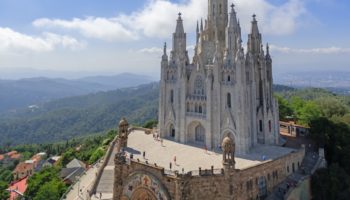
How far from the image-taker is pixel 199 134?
3922cm

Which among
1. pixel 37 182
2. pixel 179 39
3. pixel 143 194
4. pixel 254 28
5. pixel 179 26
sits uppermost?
pixel 179 26

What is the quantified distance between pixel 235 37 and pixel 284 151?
14.5 m

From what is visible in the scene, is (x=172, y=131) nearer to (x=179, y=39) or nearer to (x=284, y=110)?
(x=179, y=39)

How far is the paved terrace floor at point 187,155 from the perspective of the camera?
3033 cm

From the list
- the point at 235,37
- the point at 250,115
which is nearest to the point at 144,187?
the point at 250,115

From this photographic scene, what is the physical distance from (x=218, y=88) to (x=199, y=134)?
693cm

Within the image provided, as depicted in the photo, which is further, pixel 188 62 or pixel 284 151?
pixel 188 62

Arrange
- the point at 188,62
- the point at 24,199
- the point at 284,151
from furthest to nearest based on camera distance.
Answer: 1. the point at 24,199
2. the point at 188,62
3. the point at 284,151

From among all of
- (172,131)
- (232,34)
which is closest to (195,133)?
(172,131)

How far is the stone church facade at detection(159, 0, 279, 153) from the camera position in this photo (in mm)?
34906

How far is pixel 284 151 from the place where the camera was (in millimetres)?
33031

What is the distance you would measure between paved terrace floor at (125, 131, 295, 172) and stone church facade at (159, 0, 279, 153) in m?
1.61

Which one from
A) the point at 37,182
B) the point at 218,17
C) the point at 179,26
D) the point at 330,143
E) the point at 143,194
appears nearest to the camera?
the point at 143,194

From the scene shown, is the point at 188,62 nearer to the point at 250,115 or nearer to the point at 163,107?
the point at 163,107
